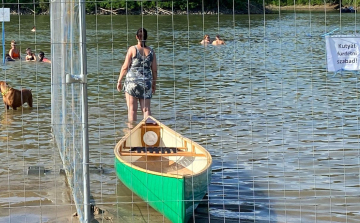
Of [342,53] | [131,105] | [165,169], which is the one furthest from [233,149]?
[342,53]

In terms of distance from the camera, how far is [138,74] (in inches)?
418

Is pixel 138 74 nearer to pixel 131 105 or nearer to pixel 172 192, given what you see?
pixel 131 105

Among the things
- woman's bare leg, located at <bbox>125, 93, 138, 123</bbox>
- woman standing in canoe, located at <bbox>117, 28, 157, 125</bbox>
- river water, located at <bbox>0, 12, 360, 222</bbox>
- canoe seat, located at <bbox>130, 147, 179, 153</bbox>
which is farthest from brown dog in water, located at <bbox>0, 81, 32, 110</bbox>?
canoe seat, located at <bbox>130, 147, 179, 153</bbox>

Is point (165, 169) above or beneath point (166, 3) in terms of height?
beneath

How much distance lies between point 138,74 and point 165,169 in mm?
2934

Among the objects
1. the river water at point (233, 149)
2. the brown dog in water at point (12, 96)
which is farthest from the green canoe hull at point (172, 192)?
the brown dog in water at point (12, 96)

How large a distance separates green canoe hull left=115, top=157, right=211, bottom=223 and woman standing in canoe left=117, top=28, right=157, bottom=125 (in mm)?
3004

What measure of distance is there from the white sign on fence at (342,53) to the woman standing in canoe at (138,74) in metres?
4.21

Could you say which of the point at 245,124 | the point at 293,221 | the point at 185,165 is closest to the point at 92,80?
the point at 245,124

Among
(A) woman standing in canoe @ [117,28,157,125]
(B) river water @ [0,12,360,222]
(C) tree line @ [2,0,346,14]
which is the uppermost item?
(C) tree line @ [2,0,346,14]

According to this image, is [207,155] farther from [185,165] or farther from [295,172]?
[295,172]

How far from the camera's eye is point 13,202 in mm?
7625

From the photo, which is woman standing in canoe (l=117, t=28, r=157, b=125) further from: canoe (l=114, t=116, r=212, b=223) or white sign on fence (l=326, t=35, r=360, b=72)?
white sign on fence (l=326, t=35, r=360, b=72)

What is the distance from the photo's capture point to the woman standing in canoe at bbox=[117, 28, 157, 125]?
1014 cm
